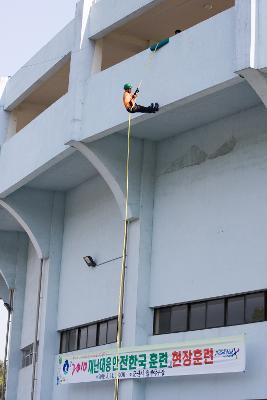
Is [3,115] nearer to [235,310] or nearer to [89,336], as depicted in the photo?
[89,336]

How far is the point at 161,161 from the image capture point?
22297mm

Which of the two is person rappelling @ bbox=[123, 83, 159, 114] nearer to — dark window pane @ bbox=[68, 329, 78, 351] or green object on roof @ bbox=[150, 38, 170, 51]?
green object on roof @ bbox=[150, 38, 170, 51]

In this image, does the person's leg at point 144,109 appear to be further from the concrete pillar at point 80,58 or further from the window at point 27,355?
the window at point 27,355

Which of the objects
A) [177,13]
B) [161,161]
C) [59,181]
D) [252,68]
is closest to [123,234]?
[161,161]

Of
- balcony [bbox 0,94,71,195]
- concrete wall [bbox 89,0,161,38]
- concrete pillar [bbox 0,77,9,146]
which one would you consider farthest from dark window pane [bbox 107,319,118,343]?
concrete pillar [bbox 0,77,9,146]

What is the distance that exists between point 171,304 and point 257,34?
22.7ft

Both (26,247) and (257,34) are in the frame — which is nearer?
(257,34)

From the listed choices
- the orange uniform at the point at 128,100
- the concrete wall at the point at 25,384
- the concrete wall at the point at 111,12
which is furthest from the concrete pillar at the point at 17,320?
the orange uniform at the point at 128,100

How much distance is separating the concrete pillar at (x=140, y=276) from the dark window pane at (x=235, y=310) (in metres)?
2.53

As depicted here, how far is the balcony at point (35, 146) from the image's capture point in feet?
76.8

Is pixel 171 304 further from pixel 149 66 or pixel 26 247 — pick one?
pixel 26 247

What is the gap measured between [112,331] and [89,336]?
4.97 ft

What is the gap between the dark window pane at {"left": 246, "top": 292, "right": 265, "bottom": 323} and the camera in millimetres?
18594

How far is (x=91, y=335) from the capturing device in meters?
24.4
